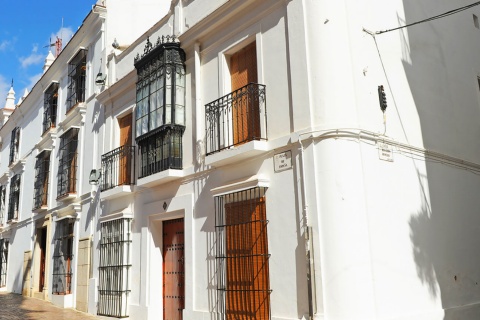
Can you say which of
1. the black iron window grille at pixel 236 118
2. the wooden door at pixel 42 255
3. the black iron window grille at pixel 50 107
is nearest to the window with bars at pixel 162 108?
the black iron window grille at pixel 236 118

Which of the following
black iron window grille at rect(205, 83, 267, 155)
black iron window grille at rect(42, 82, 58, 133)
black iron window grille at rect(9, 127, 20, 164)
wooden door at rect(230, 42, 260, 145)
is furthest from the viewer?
black iron window grille at rect(9, 127, 20, 164)

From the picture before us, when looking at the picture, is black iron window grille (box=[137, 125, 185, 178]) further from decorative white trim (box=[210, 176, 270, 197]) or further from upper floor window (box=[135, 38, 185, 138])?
decorative white trim (box=[210, 176, 270, 197])

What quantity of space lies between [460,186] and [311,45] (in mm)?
3959

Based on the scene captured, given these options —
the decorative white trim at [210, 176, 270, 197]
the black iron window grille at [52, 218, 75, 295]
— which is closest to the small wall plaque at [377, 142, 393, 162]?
the decorative white trim at [210, 176, 270, 197]

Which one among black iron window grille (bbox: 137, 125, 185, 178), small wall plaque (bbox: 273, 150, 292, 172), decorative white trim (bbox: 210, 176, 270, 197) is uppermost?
black iron window grille (bbox: 137, 125, 185, 178)

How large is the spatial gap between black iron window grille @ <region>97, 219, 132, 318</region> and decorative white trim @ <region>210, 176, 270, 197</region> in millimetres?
3543

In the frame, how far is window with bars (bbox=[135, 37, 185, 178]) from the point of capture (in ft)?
32.2

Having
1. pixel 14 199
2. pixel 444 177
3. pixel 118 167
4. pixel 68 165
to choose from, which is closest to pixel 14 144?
pixel 14 199

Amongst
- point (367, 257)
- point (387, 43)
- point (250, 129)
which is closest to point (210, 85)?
point (250, 129)

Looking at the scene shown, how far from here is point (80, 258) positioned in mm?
13164

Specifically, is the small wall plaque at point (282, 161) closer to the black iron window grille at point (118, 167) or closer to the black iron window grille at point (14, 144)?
the black iron window grille at point (118, 167)

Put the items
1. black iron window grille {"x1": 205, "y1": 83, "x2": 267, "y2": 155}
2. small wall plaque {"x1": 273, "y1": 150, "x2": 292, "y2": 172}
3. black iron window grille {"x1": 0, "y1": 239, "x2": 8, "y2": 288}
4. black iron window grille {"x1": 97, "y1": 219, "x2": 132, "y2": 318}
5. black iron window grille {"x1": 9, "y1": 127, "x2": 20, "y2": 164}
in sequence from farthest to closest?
black iron window grille {"x1": 9, "y1": 127, "x2": 20, "y2": 164}
black iron window grille {"x1": 0, "y1": 239, "x2": 8, "y2": 288}
black iron window grille {"x1": 97, "y1": 219, "x2": 132, "y2": 318}
black iron window grille {"x1": 205, "y1": 83, "x2": 267, "y2": 155}
small wall plaque {"x1": 273, "y1": 150, "x2": 292, "y2": 172}

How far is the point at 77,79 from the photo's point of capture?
15547mm

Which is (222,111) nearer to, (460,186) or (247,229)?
(247,229)
